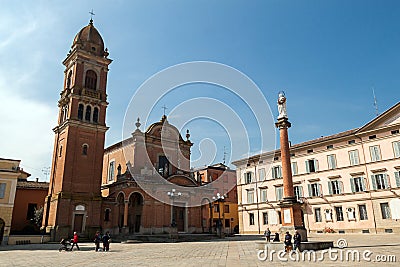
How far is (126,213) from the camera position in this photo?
32.1 metres

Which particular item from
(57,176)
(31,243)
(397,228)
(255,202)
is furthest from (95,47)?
(397,228)

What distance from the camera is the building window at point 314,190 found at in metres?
37.2

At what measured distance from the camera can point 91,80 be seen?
121 feet

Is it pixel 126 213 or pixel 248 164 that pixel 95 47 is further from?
pixel 248 164

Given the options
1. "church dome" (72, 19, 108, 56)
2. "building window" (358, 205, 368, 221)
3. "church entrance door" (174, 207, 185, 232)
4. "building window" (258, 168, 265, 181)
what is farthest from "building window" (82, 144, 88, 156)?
"building window" (358, 205, 368, 221)

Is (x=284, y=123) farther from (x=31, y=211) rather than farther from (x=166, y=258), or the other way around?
→ (x=31, y=211)

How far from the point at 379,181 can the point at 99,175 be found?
96.6 feet

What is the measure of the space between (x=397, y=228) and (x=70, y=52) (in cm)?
4002

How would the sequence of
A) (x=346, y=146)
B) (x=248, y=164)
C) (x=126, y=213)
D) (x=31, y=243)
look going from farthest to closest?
1. (x=248, y=164)
2. (x=346, y=146)
3. (x=126, y=213)
4. (x=31, y=243)

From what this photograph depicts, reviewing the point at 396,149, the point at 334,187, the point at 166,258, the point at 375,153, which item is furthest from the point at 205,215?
the point at 166,258

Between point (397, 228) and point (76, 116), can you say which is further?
point (76, 116)

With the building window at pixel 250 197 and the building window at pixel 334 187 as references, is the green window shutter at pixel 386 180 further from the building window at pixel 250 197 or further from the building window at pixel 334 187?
the building window at pixel 250 197

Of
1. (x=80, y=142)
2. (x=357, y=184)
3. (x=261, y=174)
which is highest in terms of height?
(x=80, y=142)

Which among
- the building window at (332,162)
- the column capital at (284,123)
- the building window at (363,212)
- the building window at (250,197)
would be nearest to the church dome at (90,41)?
the column capital at (284,123)
